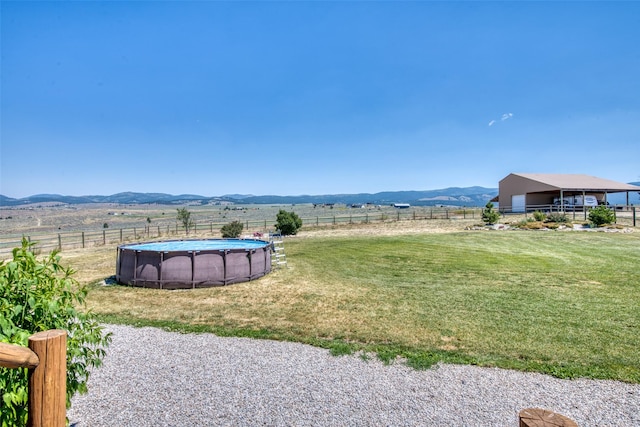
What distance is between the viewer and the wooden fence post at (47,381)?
199 cm

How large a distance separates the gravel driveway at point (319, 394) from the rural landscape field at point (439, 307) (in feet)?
1.56

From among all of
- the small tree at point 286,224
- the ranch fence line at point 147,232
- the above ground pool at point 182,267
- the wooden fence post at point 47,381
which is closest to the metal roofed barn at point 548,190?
the ranch fence line at point 147,232

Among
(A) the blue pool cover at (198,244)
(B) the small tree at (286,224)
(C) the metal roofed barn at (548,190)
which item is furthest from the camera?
(C) the metal roofed barn at (548,190)

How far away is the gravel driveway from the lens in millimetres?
4109

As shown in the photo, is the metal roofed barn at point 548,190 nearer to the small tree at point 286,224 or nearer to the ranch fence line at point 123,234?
the ranch fence line at point 123,234

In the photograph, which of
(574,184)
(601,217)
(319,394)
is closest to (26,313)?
(319,394)

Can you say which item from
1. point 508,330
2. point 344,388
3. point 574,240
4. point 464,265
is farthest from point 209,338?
point 574,240

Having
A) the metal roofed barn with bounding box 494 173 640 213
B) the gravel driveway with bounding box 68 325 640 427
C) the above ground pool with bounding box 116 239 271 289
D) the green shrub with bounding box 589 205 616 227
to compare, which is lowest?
the gravel driveway with bounding box 68 325 640 427

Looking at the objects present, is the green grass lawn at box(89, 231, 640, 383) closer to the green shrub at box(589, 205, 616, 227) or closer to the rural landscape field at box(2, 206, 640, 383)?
the rural landscape field at box(2, 206, 640, 383)

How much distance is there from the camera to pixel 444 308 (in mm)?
8328

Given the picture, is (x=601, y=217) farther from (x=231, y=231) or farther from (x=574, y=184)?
(x=231, y=231)

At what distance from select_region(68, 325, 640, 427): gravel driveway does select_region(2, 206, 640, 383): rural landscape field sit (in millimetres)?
474

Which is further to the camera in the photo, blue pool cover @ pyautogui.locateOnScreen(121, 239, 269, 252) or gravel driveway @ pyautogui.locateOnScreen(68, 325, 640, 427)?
blue pool cover @ pyautogui.locateOnScreen(121, 239, 269, 252)

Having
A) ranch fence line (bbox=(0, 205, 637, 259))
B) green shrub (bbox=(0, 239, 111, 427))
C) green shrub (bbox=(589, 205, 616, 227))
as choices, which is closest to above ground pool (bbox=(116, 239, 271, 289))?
green shrub (bbox=(0, 239, 111, 427))
